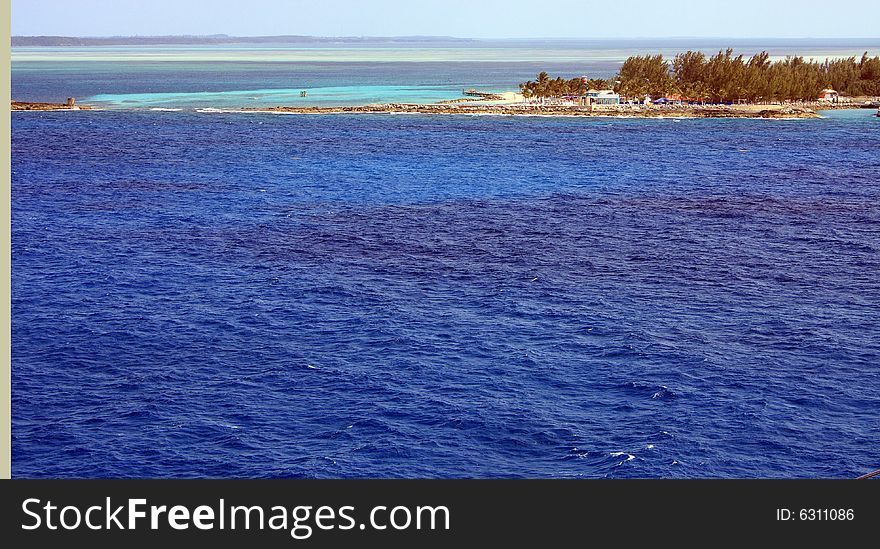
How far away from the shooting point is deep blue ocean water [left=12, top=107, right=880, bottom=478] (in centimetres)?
6925

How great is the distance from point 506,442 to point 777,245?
255 ft

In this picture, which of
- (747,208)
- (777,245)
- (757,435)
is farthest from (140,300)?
(747,208)

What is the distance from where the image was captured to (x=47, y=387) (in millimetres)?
80812

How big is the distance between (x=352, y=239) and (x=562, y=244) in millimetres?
27266

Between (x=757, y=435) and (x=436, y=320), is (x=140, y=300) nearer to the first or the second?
(x=436, y=320)

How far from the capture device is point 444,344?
90688 mm

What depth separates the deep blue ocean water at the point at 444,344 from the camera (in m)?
69.2

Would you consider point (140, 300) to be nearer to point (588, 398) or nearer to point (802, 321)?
point (588, 398)

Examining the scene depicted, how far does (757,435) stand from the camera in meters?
→ 71.2

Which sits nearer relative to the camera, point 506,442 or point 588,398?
point 506,442
